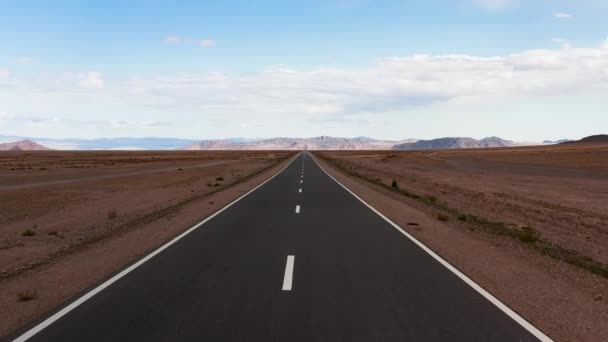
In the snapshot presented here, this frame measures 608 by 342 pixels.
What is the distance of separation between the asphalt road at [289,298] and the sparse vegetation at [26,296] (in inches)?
37.5

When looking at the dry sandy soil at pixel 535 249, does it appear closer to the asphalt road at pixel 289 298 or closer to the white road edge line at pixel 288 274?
the asphalt road at pixel 289 298

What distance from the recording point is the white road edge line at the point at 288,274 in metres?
7.38

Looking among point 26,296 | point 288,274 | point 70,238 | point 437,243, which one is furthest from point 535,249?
point 70,238

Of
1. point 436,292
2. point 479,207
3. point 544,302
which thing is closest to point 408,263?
point 436,292

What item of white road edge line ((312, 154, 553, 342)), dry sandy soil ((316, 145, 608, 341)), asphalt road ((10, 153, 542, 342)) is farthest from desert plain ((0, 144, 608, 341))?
asphalt road ((10, 153, 542, 342))

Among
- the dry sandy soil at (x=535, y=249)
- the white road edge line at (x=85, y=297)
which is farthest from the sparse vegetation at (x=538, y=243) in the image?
the white road edge line at (x=85, y=297)

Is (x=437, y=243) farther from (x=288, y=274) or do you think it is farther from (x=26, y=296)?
(x=26, y=296)

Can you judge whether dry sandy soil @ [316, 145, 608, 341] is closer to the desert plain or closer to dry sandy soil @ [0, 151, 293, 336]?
the desert plain

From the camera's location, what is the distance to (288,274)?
812 centimetres

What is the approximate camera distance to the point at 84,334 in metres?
5.46

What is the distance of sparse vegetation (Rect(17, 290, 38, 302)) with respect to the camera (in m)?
6.95

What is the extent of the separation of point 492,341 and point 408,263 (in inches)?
148

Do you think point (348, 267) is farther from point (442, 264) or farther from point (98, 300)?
point (98, 300)

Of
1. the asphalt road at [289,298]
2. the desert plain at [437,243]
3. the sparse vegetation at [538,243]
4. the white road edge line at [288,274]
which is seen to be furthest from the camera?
the sparse vegetation at [538,243]
